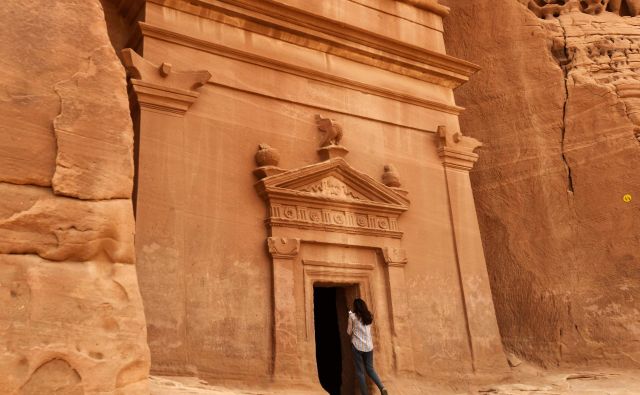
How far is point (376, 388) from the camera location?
7.54 m

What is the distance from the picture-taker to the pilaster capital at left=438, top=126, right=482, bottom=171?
9695 mm

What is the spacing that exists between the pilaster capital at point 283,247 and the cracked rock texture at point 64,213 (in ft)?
13.0

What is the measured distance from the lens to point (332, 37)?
8.91 metres

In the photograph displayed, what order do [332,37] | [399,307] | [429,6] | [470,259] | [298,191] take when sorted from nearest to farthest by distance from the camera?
[298,191], [399,307], [332,37], [470,259], [429,6]

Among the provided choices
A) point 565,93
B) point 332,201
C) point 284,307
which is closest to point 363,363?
point 284,307

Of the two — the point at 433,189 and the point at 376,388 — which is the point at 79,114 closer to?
the point at 376,388

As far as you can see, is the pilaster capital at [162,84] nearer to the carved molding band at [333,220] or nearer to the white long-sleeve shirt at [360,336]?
the carved molding band at [333,220]

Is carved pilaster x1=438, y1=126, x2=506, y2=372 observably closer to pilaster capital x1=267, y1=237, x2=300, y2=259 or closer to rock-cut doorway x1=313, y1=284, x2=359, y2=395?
rock-cut doorway x1=313, y1=284, x2=359, y2=395

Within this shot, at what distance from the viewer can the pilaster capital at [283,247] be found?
7285mm

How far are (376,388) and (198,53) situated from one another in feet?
15.7

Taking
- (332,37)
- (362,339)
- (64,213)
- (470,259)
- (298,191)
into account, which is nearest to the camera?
(64,213)

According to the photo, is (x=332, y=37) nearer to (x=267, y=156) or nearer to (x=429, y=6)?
(x=267, y=156)

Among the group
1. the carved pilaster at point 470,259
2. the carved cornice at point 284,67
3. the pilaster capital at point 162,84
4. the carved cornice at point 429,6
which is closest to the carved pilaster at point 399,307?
the carved pilaster at point 470,259

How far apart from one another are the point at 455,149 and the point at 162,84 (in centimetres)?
490
